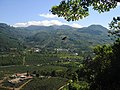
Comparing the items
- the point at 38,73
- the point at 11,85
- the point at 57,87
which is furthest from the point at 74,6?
the point at 38,73

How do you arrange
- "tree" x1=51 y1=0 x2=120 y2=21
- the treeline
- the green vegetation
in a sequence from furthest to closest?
the green vegetation
the treeline
"tree" x1=51 y1=0 x2=120 y2=21

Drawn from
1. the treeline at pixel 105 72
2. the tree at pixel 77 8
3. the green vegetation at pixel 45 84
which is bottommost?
the green vegetation at pixel 45 84

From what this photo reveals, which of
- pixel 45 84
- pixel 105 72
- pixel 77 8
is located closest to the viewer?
pixel 77 8

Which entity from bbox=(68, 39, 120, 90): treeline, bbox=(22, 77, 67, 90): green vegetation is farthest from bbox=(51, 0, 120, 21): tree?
bbox=(22, 77, 67, 90): green vegetation

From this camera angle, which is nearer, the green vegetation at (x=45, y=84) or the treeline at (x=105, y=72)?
the treeline at (x=105, y=72)

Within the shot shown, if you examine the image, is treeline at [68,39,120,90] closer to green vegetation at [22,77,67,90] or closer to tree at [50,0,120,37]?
tree at [50,0,120,37]

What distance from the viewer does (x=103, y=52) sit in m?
41.2

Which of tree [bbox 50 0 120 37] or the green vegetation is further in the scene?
the green vegetation

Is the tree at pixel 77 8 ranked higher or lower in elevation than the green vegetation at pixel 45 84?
higher

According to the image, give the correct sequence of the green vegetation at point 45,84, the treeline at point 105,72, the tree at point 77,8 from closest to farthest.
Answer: the tree at point 77,8 < the treeline at point 105,72 < the green vegetation at point 45,84

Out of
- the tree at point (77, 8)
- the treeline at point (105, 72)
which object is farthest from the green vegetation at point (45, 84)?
the tree at point (77, 8)

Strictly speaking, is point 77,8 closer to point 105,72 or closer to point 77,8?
point 77,8

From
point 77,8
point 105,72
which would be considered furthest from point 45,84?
point 77,8

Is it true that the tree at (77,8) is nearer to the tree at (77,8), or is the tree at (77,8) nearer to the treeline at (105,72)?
the tree at (77,8)
